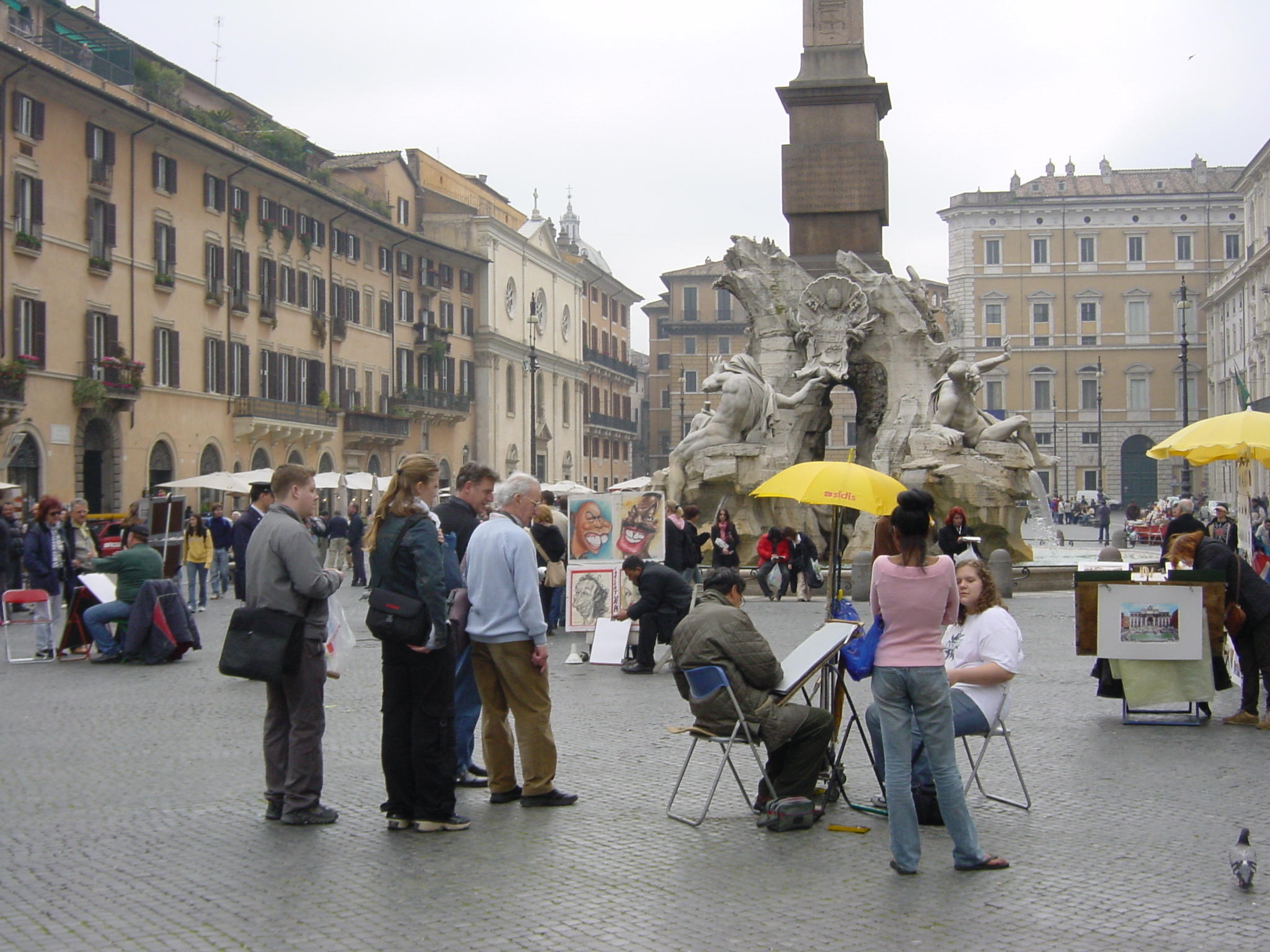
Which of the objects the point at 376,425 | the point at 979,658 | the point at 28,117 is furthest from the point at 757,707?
the point at 376,425

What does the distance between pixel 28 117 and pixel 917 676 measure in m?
31.5

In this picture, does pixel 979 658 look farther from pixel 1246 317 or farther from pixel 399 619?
pixel 1246 317

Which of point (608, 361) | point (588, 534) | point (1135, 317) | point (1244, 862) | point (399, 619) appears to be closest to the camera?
point (1244, 862)

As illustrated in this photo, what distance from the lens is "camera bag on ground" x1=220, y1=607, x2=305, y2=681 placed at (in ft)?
21.3

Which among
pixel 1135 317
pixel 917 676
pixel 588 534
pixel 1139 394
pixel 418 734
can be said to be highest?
pixel 1135 317

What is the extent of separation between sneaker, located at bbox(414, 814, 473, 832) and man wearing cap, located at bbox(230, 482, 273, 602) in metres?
6.98

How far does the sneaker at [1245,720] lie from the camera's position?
9102 millimetres

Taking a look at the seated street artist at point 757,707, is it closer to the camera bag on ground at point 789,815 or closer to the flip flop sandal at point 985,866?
the camera bag on ground at point 789,815

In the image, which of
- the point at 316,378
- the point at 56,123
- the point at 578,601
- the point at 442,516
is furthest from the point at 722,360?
the point at 316,378

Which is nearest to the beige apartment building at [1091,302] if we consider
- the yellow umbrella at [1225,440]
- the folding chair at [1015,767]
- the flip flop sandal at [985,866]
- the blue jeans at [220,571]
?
the blue jeans at [220,571]

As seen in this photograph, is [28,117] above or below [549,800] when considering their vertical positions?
above

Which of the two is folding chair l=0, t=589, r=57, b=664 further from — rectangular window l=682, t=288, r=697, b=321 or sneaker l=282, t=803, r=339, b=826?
rectangular window l=682, t=288, r=697, b=321

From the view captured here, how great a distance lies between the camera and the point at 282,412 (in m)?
44.2

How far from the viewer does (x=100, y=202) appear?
116 ft
